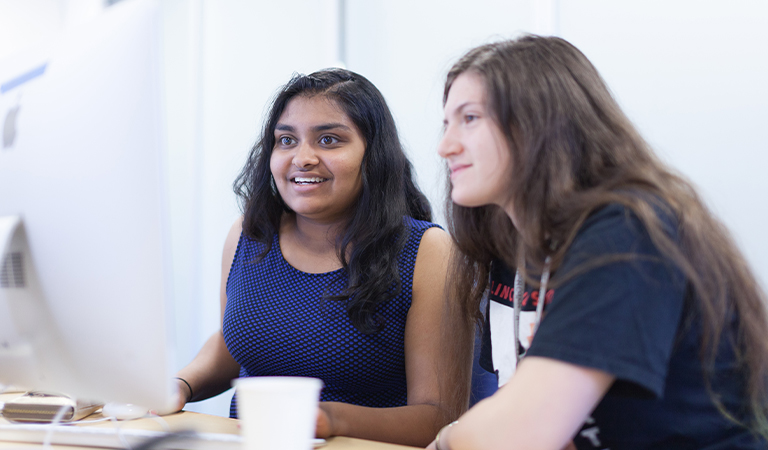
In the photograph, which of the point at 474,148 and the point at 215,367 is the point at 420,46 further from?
the point at 474,148

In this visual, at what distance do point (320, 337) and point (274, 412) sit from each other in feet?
2.44

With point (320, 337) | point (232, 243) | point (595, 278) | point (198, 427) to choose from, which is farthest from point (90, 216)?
point (232, 243)

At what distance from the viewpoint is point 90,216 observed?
2.07ft

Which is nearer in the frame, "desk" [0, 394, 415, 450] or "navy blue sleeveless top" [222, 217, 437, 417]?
"desk" [0, 394, 415, 450]

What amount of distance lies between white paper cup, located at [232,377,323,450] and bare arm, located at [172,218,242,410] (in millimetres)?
792

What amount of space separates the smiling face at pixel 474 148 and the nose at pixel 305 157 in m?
0.50

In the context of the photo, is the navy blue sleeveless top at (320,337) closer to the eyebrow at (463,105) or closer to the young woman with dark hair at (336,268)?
the young woman with dark hair at (336,268)

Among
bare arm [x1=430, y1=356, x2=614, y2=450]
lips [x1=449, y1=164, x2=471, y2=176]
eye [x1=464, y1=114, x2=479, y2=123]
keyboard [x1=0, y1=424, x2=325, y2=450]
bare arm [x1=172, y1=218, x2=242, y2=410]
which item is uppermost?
eye [x1=464, y1=114, x2=479, y2=123]

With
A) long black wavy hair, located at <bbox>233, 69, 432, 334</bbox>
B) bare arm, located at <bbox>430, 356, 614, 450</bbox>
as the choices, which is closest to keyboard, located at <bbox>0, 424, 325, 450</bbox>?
bare arm, located at <bbox>430, 356, 614, 450</bbox>

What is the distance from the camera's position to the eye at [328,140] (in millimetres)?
1423

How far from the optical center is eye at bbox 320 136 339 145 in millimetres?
1423

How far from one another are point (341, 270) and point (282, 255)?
17 centimetres

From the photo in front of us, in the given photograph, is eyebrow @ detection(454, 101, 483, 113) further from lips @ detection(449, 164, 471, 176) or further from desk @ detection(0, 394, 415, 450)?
desk @ detection(0, 394, 415, 450)

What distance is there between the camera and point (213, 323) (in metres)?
2.60
